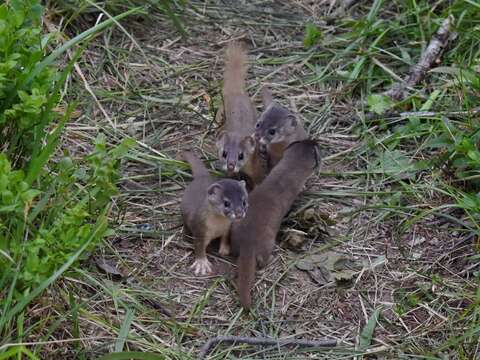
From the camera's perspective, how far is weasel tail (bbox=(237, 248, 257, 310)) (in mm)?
4973

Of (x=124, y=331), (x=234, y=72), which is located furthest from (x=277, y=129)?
(x=124, y=331)

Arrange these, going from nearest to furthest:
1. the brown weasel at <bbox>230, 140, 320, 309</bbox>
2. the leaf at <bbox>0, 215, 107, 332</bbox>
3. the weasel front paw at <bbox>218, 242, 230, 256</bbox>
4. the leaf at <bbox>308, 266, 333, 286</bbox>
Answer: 1. the leaf at <bbox>0, 215, 107, 332</bbox>
2. the brown weasel at <bbox>230, 140, 320, 309</bbox>
3. the leaf at <bbox>308, 266, 333, 286</bbox>
4. the weasel front paw at <bbox>218, 242, 230, 256</bbox>

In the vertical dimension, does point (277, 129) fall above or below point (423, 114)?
above

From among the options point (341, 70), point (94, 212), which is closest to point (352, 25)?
point (341, 70)

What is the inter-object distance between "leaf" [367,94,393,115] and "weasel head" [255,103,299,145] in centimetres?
61

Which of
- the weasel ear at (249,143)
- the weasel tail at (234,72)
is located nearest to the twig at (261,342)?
the weasel ear at (249,143)

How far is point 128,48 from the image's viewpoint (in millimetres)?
7125

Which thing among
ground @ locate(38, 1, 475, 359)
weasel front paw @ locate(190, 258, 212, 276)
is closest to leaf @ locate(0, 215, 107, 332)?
ground @ locate(38, 1, 475, 359)

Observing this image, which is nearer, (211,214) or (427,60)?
(211,214)

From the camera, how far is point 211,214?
5.41 metres

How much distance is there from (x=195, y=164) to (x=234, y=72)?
1022 mm

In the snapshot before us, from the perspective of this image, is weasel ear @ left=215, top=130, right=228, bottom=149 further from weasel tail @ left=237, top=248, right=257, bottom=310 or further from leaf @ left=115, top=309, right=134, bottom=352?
leaf @ left=115, top=309, right=134, bottom=352

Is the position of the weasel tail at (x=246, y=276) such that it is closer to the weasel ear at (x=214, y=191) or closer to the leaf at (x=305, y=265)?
the leaf at (x=305, y=265)

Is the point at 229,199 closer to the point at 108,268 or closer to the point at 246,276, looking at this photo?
the point at 246,276
